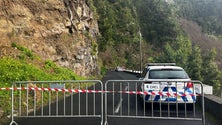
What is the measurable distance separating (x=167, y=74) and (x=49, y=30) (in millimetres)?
14013

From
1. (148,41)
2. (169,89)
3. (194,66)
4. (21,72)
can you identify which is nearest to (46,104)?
(21,72)

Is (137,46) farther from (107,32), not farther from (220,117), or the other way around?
(220,117)

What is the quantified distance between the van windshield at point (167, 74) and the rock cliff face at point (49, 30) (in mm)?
8524

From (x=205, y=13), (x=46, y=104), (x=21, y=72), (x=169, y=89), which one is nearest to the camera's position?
(x=169, y=89)

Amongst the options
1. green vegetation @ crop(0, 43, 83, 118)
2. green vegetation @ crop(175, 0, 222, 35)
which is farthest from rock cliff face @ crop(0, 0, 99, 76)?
green vegetation @ crop(175, 0, 222, 35)

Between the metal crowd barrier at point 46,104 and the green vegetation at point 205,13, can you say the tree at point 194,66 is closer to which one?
the metal crowd barrier at point 46,104

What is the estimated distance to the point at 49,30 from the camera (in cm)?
2355

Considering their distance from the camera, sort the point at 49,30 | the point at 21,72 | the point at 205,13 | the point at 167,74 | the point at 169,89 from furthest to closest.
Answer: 1. the point at 205,13
2. the point at 49,30
3. the point at 21,72
4. the point at 167,74
5. the point at 169,89

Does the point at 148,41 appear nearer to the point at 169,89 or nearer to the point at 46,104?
the point at 46,104

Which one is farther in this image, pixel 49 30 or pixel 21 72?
pixel 49 30

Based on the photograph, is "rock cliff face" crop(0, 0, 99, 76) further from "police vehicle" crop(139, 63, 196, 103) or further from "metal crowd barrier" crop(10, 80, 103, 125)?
"police vehicle" crop(139, 63, 196, 103)

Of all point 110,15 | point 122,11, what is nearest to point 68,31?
point 110,15

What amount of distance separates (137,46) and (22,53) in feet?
218

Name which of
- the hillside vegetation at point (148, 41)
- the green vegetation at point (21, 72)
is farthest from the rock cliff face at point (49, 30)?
the hillside vegetation at point (148, 41)
